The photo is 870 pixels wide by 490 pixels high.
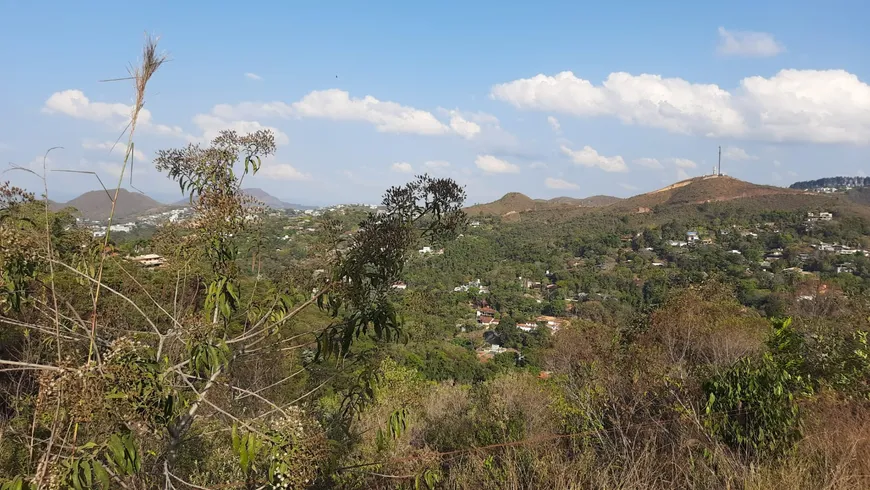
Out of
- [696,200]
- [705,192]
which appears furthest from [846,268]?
[705,192]

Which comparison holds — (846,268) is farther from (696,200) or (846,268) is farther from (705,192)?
(705,192)

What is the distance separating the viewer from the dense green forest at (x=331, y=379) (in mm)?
1803

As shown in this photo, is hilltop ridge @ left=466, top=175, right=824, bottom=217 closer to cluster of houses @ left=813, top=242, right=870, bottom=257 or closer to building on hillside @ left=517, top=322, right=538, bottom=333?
cluster of houses @ left=813, top=242, right=870, bottom=257

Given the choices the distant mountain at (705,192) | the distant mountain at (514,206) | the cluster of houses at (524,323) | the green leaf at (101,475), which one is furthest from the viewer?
the distant mountain at (514,206)

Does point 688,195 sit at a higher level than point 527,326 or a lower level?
higher

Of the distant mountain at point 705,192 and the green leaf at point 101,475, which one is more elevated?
the distant mountain at point 705,192

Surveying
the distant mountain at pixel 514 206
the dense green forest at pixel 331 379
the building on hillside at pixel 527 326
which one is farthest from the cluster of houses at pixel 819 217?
the dense green forest at pixel 331 379

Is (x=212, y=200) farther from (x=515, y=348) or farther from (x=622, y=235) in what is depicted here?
(x=622, y=235)

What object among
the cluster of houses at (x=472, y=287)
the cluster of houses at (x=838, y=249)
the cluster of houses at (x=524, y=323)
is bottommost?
the cluster of houses at (x=524, y=323)

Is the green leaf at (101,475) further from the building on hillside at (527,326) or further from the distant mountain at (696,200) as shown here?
the distant mountain at (696,200)

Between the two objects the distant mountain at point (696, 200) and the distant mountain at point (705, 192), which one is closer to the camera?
the distant mountain at point (696, 200)

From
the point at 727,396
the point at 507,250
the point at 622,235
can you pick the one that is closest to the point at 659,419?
the point at 727,396

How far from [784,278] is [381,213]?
41.6m

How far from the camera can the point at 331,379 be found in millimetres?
2482
